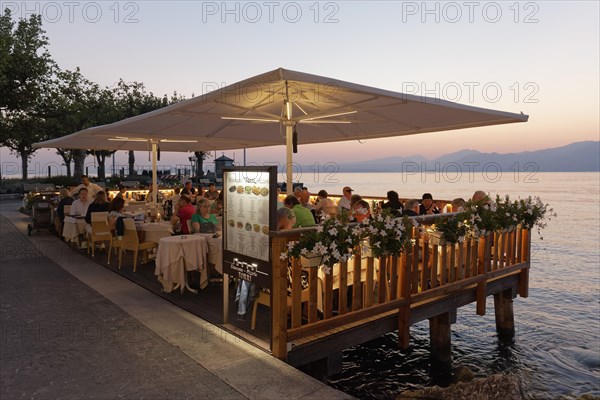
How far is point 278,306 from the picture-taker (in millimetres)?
4117

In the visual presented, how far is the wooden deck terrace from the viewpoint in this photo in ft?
13.9

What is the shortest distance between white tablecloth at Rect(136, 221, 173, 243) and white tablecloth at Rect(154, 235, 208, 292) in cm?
137

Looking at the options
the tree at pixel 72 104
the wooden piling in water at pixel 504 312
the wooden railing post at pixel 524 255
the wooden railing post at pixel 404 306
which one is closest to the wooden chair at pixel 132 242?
the wooden railing post at pixel 404 306

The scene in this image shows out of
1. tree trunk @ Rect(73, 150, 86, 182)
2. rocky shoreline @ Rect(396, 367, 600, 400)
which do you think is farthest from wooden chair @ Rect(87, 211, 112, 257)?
tree trunk @ Rect(73, 150, 86, 182)

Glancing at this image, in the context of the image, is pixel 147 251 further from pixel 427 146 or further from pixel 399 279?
pixel 427 146

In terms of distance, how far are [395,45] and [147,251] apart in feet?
33.2

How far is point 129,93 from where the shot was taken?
139 feet

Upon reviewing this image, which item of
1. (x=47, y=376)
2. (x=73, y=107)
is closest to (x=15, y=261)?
(x=47, y=376)

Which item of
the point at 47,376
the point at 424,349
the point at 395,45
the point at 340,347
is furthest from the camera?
the point at 395,45

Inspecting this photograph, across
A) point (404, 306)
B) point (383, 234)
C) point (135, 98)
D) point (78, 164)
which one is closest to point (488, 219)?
point (404, 306)

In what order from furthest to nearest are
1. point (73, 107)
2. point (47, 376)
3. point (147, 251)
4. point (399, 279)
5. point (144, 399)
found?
point (73, 107)
point (147, 251)
point (399, 279)
point (47, 376)
point (144, 399)

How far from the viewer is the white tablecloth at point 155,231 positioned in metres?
7.69

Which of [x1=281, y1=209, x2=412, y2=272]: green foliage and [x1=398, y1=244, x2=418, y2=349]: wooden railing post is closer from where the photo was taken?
[x1=281, y1=209, x2=412, y2=272]: green foliage

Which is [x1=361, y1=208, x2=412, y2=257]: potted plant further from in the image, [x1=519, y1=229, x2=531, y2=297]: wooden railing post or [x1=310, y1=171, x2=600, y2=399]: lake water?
[x1=519, y1=229, x2=531, y2=297]: wooden railing post
